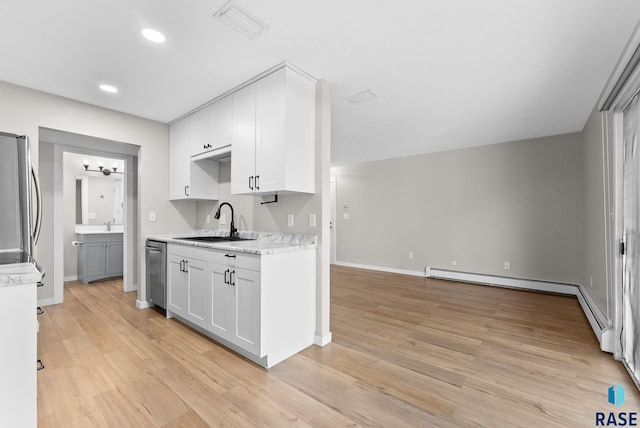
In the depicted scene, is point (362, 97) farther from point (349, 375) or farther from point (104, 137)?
point (104, 137)

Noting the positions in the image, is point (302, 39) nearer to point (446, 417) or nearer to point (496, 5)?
point (496, 5)

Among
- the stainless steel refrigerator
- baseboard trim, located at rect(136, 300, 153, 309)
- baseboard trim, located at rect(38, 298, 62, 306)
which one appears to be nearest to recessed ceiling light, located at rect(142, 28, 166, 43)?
the stainless steel refrigerator

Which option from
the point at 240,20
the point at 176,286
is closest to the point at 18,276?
the point at 240,20

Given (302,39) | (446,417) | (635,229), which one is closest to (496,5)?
(302,39)

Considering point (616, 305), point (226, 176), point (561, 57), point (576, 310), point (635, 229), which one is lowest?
point (576, 310)

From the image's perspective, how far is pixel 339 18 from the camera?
185cm

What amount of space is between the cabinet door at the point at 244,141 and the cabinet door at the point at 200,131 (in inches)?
21.4

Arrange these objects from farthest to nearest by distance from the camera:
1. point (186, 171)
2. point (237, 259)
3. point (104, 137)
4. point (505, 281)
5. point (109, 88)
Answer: point (505, 281), point (186, 171), point (104, 137), point (109, 88), point (237, 259)

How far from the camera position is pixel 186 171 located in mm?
3596

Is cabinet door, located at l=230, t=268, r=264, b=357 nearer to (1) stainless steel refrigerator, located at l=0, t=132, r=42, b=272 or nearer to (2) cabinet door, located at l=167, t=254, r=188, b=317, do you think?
(2) cabinet door, located at l=167, t=254, r=188, b=317

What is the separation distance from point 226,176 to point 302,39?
2136 mm

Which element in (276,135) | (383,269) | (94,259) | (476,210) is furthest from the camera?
(383,269)

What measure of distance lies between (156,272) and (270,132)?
7.49 feet

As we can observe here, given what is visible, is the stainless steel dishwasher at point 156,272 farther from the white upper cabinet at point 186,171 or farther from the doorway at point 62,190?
the white upper cabinet at point 186,171
